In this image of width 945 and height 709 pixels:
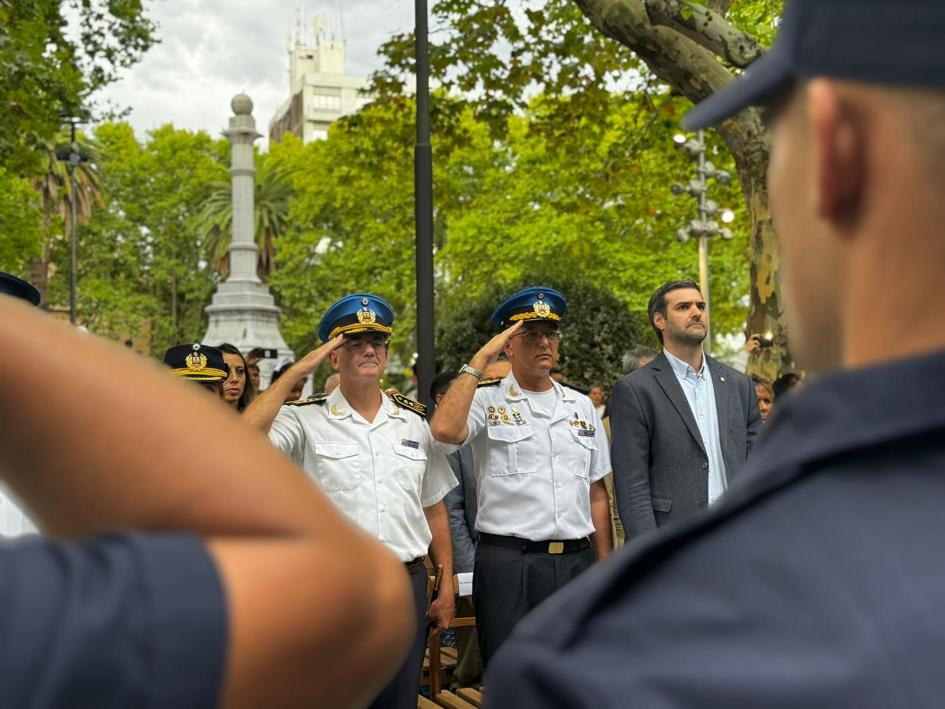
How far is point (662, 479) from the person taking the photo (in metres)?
6.28

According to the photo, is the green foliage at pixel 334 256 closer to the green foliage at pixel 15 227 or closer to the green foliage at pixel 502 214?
the green foliage at pixel 502 214

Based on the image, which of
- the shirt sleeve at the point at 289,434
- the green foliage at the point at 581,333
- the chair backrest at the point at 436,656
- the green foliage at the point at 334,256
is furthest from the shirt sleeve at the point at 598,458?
the green foliage at the point at 334,256

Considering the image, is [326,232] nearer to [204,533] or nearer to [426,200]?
[426,200]

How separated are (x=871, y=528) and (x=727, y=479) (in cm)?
563

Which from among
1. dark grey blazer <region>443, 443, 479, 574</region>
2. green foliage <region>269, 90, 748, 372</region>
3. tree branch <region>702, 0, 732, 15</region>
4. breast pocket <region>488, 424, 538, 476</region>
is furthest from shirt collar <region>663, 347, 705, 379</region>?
green foliage <region>269, 90, 748, 372</region>

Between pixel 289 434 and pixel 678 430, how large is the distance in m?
1.99

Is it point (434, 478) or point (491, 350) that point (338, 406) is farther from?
point (491, 350)

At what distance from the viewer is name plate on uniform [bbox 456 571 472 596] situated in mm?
7342

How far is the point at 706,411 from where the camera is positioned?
646cm

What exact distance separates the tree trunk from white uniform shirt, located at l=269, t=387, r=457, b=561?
5.22 m

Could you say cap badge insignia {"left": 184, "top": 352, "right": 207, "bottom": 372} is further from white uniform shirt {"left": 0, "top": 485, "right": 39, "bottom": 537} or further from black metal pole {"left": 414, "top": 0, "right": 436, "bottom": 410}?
black metal pole {"left": 414, "top": 0, "right": 436, "bottom": 410}

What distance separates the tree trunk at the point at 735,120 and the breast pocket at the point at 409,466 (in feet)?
17.6

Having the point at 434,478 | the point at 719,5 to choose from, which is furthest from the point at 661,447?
the point at 719,5

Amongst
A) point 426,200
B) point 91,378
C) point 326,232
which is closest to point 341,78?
point 326,232
